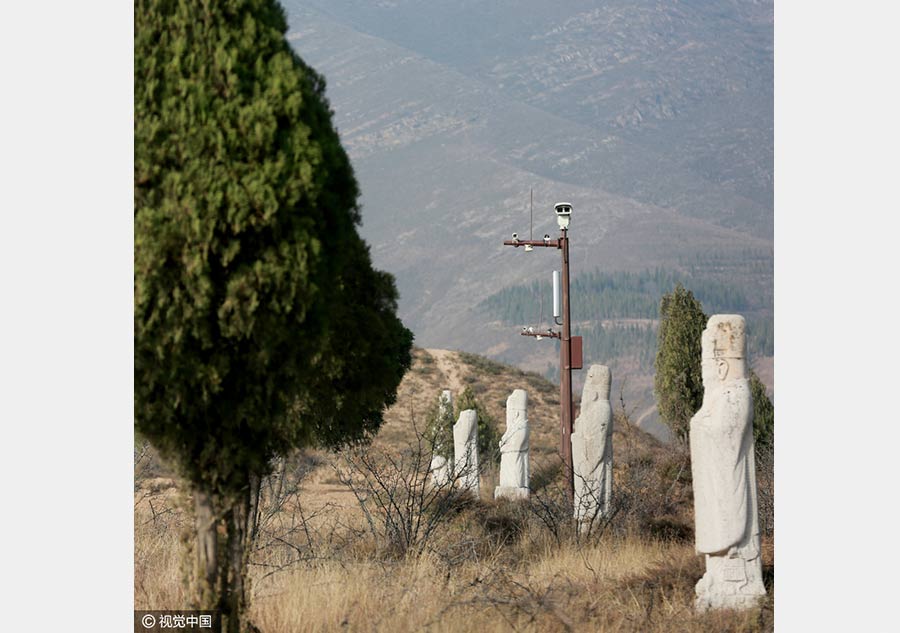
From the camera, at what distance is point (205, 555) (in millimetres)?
6637

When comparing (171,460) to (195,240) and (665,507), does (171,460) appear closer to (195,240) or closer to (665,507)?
(195,240)

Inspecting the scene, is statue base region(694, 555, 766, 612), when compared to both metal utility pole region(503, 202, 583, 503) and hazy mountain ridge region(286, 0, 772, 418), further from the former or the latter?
hazy mountain ridge region(286, 0, 772, 418)

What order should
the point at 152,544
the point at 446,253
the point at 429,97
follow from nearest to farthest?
the point at 152,544, the point at 446,253, the point at 429,97

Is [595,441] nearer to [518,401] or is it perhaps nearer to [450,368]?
[518,401]

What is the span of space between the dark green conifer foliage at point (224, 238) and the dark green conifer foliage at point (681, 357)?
23404mm

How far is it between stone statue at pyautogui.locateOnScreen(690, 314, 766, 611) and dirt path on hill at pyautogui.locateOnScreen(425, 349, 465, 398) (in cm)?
3482

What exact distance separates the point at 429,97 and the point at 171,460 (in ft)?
261

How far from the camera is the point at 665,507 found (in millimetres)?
13828

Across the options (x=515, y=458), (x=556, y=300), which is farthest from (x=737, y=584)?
(x=515, y=458)

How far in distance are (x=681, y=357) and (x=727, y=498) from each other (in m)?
21.4

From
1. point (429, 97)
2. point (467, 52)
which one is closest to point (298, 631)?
point (467, 52)

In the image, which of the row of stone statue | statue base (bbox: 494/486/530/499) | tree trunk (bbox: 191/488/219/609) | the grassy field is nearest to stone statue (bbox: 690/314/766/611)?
the row of stone statue

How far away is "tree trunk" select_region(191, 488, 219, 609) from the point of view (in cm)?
659

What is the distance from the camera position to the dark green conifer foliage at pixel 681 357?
29.1 m
